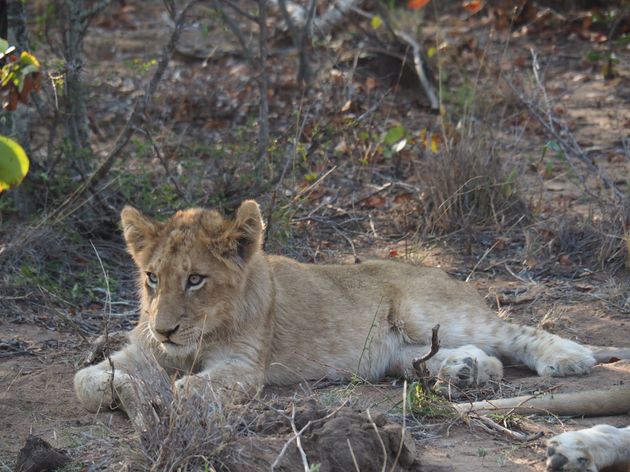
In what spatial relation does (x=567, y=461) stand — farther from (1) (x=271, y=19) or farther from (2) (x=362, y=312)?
(1) (x=271, y=19)

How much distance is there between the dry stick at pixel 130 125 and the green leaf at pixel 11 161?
4.29m

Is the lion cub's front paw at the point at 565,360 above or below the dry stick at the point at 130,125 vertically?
below

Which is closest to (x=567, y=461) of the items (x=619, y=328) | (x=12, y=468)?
(x=12, y=468)

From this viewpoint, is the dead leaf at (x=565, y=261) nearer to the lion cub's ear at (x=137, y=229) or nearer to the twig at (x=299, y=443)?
the lion cub's ear at (x=137, y=229)

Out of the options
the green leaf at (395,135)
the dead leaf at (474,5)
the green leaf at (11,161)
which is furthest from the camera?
the dead leaf at (474,5)

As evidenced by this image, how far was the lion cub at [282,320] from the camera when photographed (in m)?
5.44

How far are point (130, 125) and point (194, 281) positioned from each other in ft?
7.42

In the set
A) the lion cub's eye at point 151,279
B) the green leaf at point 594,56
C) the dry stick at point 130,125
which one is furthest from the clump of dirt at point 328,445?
the green leaf at point 594,56

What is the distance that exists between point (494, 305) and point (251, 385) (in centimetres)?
237

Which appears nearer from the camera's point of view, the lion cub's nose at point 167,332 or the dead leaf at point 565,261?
the lion cub's nose at point 167,332

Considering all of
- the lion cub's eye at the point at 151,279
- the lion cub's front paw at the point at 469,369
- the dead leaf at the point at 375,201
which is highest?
the lion cub's eye at the point at 151,279

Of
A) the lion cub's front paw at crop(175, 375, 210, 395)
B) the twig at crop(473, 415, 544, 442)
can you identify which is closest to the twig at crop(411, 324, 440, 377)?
the twig at crop(473, 415, 544, 442)

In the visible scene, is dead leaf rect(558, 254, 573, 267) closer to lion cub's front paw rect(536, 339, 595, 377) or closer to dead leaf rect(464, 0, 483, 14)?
lion cub's front paw rect(536, 339, 595, 377)

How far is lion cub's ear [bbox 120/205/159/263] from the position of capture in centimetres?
567
